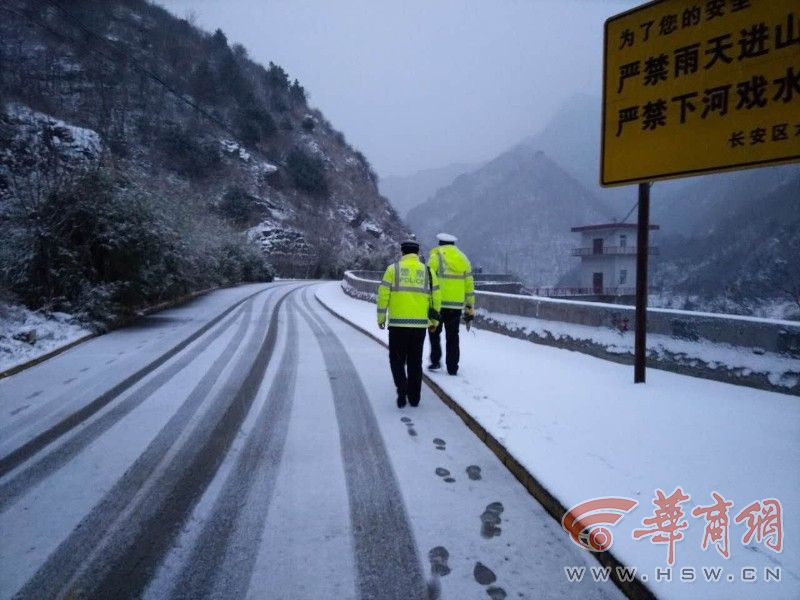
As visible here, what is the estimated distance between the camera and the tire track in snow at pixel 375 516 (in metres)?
2.52

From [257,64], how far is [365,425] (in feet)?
285

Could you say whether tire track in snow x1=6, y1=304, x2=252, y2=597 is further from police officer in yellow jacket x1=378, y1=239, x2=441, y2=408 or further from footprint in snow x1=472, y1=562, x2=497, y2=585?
police officer in yellow jacket x1=378, y1=239, x2=441, y2=408

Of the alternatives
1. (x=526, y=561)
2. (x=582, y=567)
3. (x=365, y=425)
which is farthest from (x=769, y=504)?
(x=365, y=425)

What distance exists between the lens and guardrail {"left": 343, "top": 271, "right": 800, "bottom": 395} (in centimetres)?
510

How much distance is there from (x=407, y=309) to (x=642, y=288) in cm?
300

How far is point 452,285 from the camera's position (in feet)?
22.0

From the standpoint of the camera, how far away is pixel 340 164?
73875 mm

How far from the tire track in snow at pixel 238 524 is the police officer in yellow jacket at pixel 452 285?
2.65m

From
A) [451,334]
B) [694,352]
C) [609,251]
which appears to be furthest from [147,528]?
[609,251]

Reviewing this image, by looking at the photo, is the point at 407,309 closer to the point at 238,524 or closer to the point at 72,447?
the point at 238,524

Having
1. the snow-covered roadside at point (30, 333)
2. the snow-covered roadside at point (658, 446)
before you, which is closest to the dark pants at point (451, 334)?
the snow-covered roadside at point (658, 446)

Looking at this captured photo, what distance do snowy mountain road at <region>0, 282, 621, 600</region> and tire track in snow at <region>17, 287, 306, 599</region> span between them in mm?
11

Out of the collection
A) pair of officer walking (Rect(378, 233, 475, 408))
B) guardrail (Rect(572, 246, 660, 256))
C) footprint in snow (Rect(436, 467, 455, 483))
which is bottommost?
footprint in snow (Rect(436, 467, 455, 483))

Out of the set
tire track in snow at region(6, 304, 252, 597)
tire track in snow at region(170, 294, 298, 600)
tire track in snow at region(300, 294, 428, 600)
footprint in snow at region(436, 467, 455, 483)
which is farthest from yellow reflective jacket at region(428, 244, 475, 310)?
tire track in snow at region(6, 304, 252, 597)
